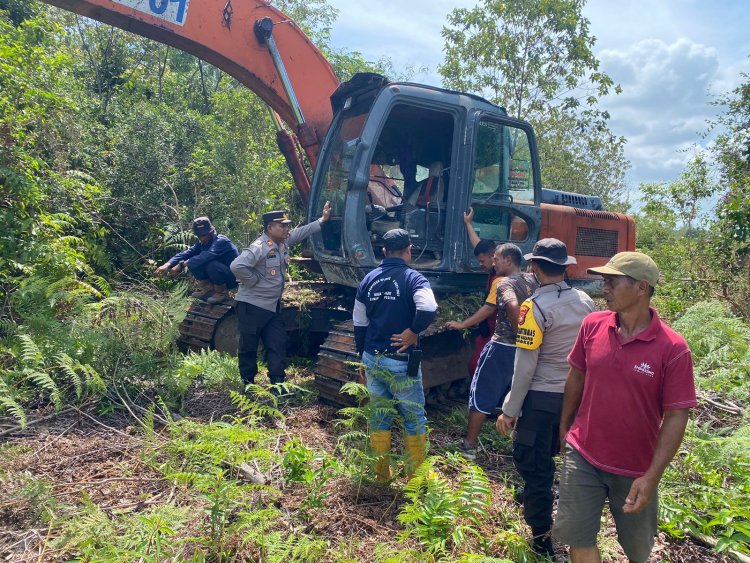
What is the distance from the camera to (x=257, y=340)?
5047mm

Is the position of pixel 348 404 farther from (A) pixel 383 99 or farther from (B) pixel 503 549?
(A) pixel 383 99

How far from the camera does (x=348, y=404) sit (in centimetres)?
461

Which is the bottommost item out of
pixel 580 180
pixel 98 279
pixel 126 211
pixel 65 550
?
pixel 65 550

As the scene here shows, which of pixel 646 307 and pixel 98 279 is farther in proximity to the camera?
pixel 98 279

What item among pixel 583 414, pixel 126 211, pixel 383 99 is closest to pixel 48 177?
pixel 126 211

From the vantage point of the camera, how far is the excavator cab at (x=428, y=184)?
16.1 ft

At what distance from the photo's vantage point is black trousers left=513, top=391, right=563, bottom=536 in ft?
10.1

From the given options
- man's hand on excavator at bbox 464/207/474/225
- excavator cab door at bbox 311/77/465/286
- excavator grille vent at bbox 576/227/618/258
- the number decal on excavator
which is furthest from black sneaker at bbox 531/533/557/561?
the number decal on excavator

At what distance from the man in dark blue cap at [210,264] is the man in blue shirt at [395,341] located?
109 inches

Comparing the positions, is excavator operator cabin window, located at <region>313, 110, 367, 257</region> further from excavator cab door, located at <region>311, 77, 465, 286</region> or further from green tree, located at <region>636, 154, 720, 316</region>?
green tree, located at <region>636, 154, 720, 316</region>

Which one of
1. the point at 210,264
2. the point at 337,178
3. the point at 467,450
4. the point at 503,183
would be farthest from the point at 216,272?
the point at 467,450

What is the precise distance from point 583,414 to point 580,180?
18.0 metres

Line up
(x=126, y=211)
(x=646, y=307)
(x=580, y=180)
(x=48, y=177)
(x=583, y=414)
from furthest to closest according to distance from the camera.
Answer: (x=580, y=180), (x=126, y=211), (x=48, y=177), (x=583, y=414), (x=646, y=307)

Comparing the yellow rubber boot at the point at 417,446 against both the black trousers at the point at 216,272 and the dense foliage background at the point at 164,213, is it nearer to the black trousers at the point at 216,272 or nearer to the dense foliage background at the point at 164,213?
the dense foliage background at the point at 164,213
